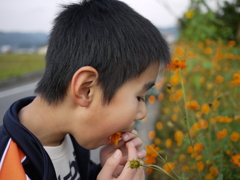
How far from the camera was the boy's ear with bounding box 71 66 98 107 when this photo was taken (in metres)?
0.89

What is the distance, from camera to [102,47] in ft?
3.07

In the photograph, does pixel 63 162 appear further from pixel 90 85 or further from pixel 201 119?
pixel 201 119

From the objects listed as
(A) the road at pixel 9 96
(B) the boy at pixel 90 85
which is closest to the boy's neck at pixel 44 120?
(B) the boy at pixel 90 85

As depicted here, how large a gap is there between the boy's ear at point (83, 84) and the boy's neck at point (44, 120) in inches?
4.7

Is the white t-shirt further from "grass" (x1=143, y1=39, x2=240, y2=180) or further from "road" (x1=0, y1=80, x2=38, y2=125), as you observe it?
"road" (x1=0, y1=80, x2=38, y2=125)

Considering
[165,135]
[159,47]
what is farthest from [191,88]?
[159,47]

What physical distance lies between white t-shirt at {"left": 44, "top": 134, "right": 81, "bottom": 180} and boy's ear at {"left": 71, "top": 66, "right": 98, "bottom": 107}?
30 cm

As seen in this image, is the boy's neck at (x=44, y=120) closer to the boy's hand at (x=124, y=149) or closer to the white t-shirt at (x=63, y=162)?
the white t-shirt at (x=63, y=162)

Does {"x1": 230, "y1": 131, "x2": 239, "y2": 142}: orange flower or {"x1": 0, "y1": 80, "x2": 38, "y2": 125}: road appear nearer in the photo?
{"x1": 230, "y1": 131, "x2": 239, "y2": 142}: orange flower

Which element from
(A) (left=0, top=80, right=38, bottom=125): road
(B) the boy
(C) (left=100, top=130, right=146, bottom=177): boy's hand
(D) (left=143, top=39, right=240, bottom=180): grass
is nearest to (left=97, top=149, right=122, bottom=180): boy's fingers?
(B) the boy

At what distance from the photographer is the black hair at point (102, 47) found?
0.93 metres

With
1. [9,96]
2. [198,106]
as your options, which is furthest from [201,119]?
[9,96]

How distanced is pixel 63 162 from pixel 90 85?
0.44 metres

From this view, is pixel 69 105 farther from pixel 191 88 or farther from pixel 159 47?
pixel 191 88
